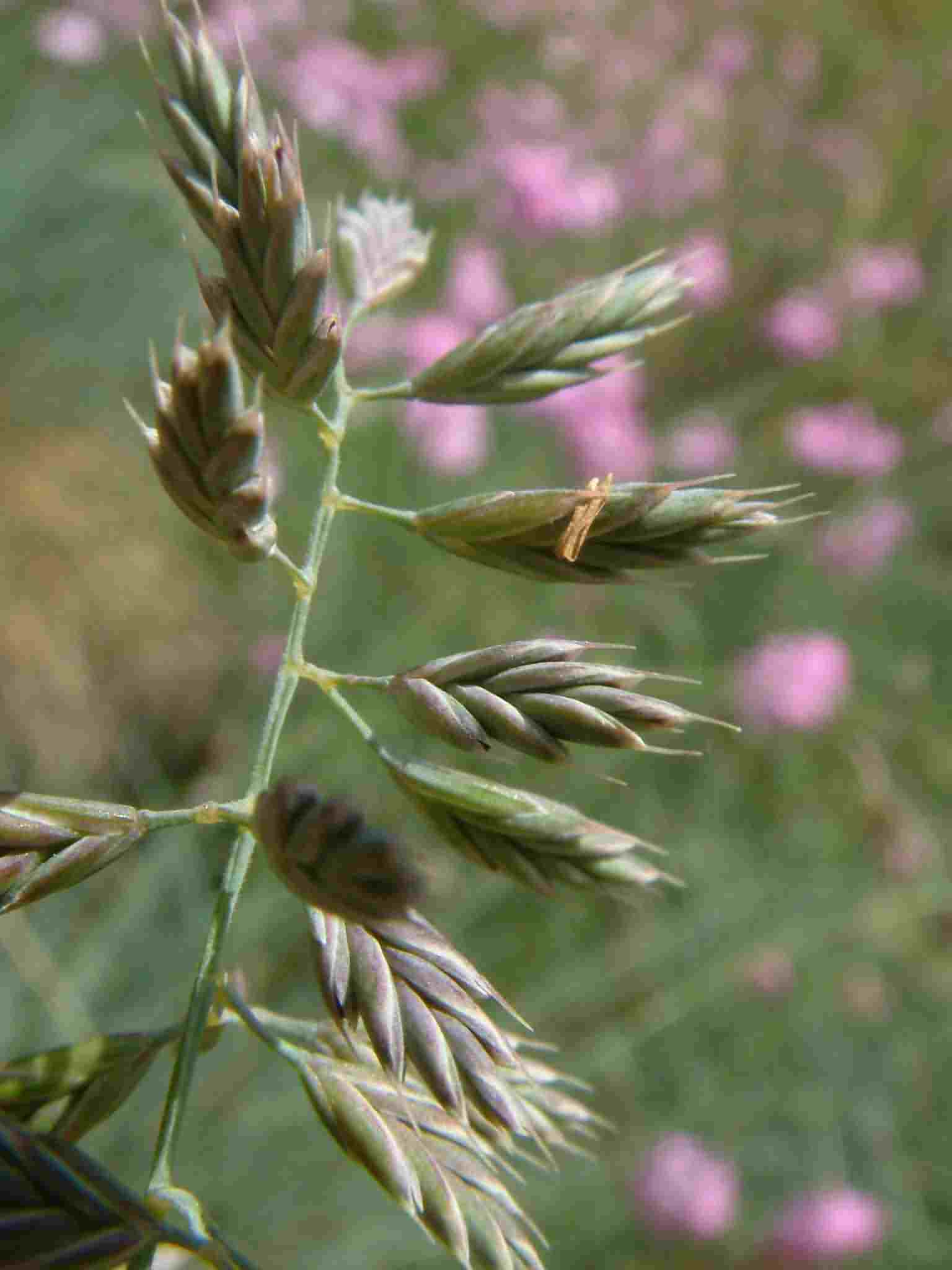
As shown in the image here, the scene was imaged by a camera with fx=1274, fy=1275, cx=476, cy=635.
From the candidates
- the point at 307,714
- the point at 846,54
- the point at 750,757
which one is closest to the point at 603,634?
the point at 750,757

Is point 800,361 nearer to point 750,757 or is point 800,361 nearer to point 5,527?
point 750,757

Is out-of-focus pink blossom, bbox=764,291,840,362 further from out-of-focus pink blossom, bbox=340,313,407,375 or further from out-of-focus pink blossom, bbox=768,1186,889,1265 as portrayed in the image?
out-of-focus pink blossom, bbox=768,1186,889,1265


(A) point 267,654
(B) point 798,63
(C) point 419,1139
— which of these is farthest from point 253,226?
(B) point 798,63

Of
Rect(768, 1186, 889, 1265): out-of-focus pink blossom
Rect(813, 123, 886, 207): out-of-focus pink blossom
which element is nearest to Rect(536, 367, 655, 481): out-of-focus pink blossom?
Rect(813, 123, 886, 207): out-of-focus pink blossom

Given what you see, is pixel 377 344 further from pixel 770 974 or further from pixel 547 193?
pixel 770 974

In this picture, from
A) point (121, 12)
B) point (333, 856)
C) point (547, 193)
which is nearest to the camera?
point (333, 856)
